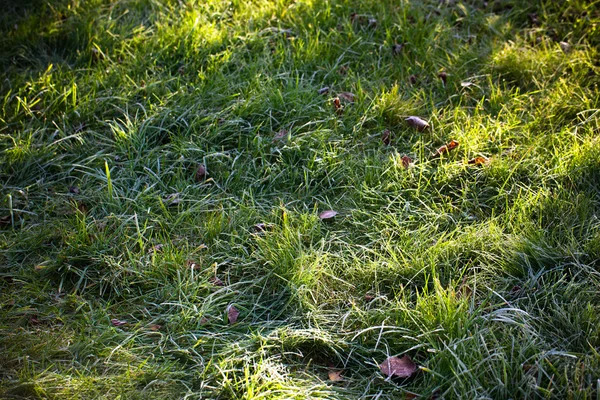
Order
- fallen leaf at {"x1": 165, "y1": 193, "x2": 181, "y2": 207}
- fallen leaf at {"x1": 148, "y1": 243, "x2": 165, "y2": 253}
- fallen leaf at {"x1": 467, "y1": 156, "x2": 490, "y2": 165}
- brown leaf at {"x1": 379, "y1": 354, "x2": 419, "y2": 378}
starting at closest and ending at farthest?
brown leaf at {"x1": 379, "y1": 354, "x2": 419, "y2": 378}
fallen leaf at {"x1": 148, "y1": 243, "x2": 165, "y2": 253}
fallen leaf at {"x1": 165, "y1": 193, "x2": 181, "y2": 207}
fallen leaf at {"x1": 467, "y1": 156, "x2": 490, "y2": 165}

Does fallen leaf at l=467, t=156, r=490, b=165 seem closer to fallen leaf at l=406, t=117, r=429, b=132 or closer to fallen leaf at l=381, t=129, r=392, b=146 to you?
fallen leaf at l=406, t=117, r=429, b=132

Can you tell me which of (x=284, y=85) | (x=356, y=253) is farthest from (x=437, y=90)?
(x=356, y=253)

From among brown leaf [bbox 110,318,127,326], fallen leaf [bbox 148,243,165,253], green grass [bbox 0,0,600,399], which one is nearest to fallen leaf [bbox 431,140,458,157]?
green grass [bbox 0,0,600,399]

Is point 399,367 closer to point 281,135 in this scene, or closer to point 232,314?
point 232,314

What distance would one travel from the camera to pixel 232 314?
2.51 metres

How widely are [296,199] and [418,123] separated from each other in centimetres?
87

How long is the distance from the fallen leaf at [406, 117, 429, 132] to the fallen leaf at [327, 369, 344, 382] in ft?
5.30

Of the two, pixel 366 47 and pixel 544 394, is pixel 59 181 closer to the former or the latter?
pixel 366 47

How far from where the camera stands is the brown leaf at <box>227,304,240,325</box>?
2.49 m

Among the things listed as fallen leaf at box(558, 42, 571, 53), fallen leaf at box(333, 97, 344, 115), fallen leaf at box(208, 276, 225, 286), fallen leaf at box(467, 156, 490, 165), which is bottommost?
fallen leaf at box(208, 276, 225, 286)

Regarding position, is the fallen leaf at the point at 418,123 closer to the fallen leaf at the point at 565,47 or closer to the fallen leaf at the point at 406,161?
the fallen leaf at the point at 406,161

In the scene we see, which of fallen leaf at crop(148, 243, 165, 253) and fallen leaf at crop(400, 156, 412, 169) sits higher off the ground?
fallen leaf at crop(400, 156, 412, 169)

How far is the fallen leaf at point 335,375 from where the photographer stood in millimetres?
2266

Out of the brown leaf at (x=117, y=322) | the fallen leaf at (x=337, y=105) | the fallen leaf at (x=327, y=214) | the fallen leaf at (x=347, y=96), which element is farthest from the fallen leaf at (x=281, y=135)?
the brown leaf at (x=117, y=322)
